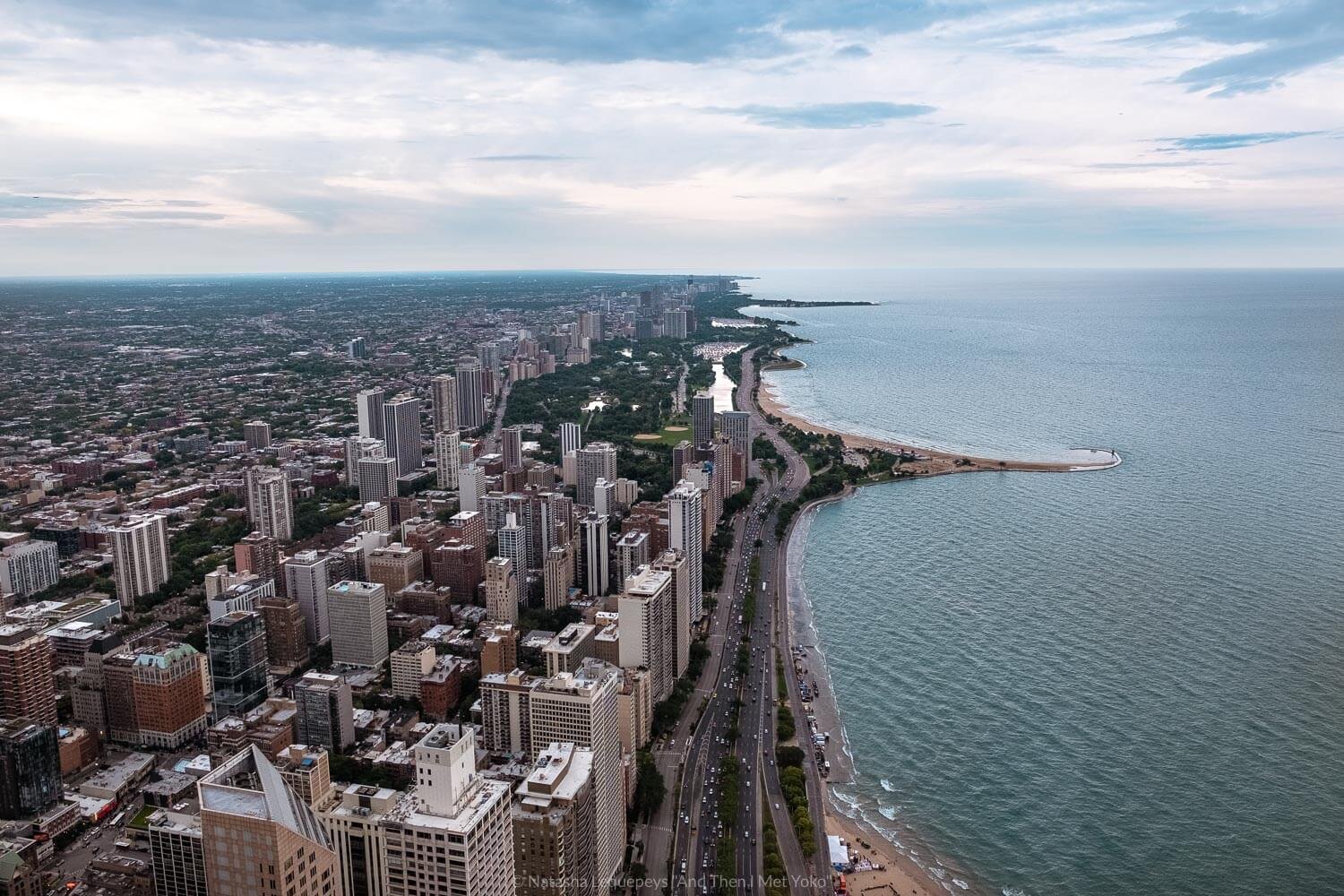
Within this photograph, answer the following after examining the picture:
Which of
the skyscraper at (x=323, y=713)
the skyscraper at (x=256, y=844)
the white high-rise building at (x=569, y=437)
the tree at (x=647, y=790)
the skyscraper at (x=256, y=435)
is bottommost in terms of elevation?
the tree at (x=647, y=790)

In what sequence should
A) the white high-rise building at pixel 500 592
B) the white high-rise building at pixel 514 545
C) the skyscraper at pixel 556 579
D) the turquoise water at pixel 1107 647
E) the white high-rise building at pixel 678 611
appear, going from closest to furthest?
the turquoise water at pixel 1107 647 < the white high-rise building at pixel 678 611 < the white high-rise building at pixel 500 592 < the skyscraper at pixel 556 579 < the white high-rise building at pixel 514 545

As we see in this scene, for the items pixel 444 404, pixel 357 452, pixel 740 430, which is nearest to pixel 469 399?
pixel 444 404

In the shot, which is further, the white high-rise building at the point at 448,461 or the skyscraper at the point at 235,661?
the white high-rise building at the point at 448,461

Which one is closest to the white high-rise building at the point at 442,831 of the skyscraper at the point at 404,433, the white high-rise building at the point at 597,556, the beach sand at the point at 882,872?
the beach sand at the point at 882,872

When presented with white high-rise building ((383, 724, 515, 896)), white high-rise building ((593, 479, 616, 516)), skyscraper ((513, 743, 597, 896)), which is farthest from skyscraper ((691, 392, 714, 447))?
white high-rise building ((383, 724, 515, 896))

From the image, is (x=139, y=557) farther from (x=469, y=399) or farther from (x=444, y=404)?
(x=469, y=399)

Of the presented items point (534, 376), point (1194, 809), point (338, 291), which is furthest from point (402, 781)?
point (338, 291)

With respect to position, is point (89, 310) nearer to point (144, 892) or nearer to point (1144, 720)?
point (144, 892)

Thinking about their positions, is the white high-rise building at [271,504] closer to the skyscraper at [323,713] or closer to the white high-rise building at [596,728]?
the skyscraper at [323,713]
